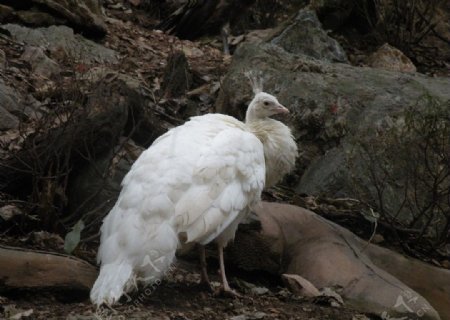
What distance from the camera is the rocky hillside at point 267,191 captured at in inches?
210

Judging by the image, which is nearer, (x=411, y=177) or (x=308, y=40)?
(x=411, y=177)

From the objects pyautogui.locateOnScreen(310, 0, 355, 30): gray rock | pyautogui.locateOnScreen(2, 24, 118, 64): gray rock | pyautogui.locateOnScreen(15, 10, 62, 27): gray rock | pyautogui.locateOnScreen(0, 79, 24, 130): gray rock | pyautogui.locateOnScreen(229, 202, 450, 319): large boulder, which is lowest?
pyautogui.locateOnScreen(229, 202, 450, 319): large boulder

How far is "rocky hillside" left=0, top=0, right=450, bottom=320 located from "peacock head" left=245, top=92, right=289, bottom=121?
732 millimetres

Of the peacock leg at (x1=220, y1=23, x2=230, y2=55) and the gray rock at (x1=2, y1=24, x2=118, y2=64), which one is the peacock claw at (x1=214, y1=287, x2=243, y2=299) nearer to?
the gray rock at (x1=2, y1=24, x2=118, y2=64)

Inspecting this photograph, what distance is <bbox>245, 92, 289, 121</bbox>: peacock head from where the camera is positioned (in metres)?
6.55

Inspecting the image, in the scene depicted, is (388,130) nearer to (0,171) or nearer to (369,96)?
(369,96)

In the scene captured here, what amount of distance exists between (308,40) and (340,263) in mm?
4781

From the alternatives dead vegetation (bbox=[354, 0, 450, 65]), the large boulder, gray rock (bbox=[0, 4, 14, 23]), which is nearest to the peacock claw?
the large boulder

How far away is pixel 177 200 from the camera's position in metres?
5.01

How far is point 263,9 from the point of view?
40.9 feet

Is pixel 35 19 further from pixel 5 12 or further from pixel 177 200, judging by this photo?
pixel 177 200

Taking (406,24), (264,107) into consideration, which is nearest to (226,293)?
(264,107)

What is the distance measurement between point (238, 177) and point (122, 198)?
0.82 m

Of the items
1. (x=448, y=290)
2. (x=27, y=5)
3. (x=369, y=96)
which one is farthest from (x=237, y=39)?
(x=448, y=290)
